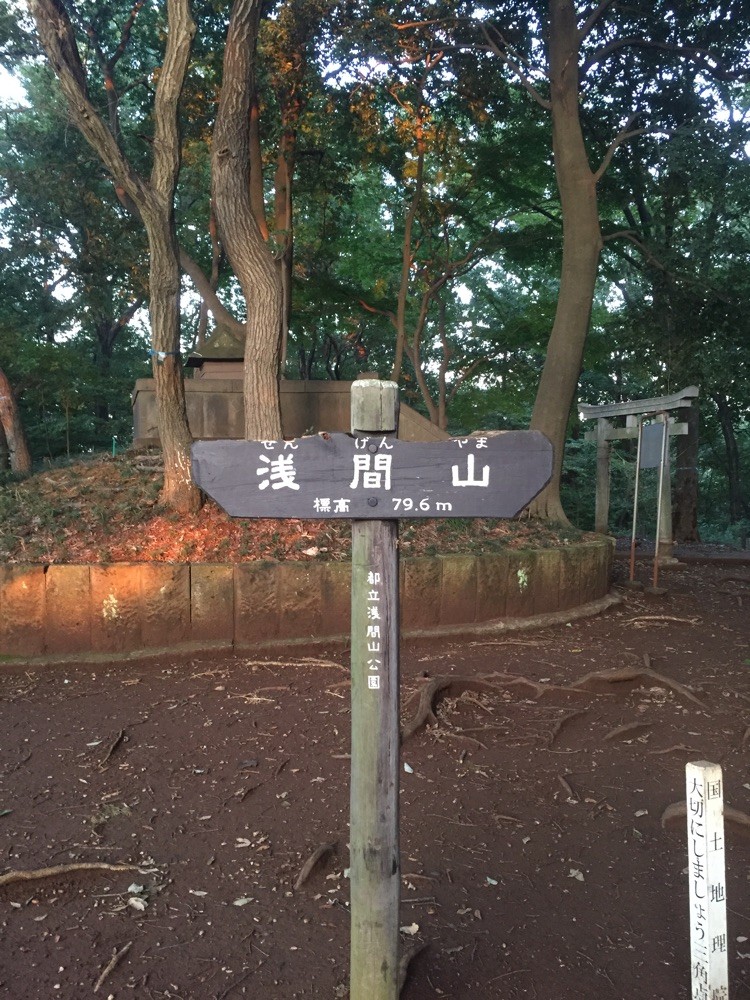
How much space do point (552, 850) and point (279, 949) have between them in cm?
156

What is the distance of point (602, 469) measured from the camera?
12.7m

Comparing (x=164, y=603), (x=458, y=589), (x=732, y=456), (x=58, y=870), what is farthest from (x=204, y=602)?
(x=732, y=456)

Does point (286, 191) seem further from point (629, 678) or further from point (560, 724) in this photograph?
point (560, 724)

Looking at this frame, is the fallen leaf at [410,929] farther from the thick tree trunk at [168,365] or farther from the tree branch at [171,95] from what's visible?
the tree branch at [171,95]

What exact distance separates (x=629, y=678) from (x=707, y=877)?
3.99 metres

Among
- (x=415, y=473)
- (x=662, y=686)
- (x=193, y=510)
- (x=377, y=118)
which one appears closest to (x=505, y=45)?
(x=377, y=118)

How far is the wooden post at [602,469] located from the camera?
12461 mm

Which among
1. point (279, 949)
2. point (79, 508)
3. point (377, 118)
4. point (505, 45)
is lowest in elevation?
point (279, 949)

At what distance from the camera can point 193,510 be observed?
862 cm

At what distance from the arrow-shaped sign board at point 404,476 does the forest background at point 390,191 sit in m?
5.94

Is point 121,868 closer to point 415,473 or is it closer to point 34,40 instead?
point 415,473

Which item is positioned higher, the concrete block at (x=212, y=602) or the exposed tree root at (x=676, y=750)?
the concrete block at (x=212, y=602)

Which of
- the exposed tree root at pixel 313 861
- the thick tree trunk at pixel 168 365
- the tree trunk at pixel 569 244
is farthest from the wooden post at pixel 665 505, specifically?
the exposed tree root at pixel 313 861

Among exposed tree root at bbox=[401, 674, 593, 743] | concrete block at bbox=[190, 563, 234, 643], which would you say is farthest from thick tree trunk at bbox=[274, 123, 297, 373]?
exposed tree root at bbox=[401, 674, 593, 743]
